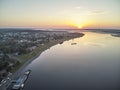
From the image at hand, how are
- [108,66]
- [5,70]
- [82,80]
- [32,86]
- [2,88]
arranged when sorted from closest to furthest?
[2,88] < [32,86] < [82,80] < [5,70] < [108,66]

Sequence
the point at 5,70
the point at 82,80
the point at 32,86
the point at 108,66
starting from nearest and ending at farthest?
1. the point at 32,86
2. the point at 82,80
3. the point at 5,70
4. the point at 108,66

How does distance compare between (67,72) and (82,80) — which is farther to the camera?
(67,72)

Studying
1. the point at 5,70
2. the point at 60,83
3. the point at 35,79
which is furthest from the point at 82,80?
the point at 5,70

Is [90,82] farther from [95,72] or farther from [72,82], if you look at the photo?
[95,72]

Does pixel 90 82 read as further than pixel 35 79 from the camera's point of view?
No

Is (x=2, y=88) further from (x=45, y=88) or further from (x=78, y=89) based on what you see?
(x=78, y=89)

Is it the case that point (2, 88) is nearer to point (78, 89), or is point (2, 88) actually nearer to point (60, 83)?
point (60, 83)

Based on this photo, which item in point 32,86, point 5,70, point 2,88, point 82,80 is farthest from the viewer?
point 5,70

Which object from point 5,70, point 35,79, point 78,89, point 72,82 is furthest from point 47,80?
point 5,70

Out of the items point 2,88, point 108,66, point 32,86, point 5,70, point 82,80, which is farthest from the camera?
point 108,66
